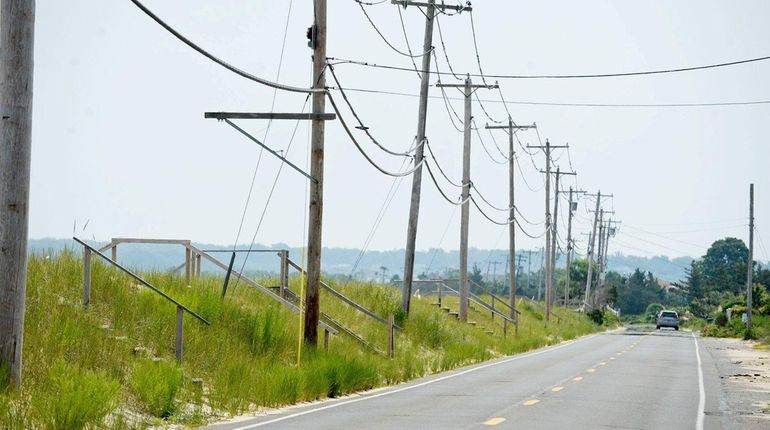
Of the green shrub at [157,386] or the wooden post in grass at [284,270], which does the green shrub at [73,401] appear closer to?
the green shrub at [157,386]

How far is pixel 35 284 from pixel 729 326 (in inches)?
2917

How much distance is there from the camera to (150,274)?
26891 mm

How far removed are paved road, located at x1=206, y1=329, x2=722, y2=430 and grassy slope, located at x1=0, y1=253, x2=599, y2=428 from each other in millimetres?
857

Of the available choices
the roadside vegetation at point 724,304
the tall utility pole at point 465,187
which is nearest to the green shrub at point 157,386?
the tall utility pole at point 465,187

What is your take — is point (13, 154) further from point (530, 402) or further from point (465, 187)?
point (465, 187)

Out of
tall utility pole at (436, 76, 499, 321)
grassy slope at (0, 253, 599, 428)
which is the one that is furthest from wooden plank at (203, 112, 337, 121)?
tall utility pole at (436, 76, 499, 321)

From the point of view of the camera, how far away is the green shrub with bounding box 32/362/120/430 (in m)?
14.1

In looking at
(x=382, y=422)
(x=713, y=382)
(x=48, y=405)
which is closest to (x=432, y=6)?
(x=713, y=382)

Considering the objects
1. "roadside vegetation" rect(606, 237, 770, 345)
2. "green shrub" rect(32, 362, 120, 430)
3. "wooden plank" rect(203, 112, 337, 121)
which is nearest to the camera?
"green shrub" rect(32, 362, 120, 430)

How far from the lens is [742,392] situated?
87.9ft

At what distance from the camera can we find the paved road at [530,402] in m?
17.4

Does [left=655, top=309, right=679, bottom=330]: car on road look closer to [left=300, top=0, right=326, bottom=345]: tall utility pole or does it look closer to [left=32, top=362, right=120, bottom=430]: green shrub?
[left=300, top=0, right=326, bottom=345]: tall utility pole

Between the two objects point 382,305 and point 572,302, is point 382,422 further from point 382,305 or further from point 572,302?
point 572,302

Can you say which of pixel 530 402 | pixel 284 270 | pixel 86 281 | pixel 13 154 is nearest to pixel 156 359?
pixel 86 281
